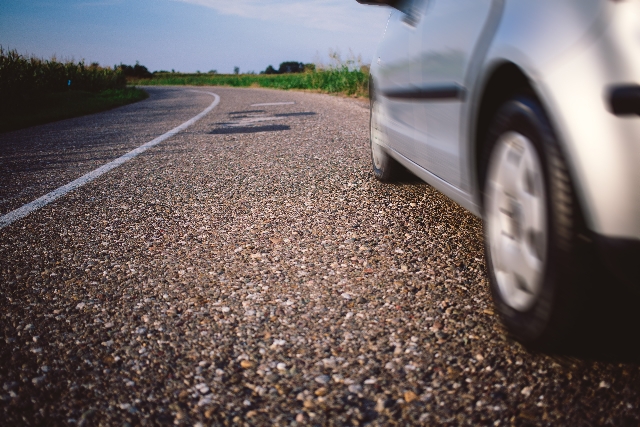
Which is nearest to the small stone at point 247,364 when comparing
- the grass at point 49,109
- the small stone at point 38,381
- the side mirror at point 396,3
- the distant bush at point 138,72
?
the small stone at point 38,381

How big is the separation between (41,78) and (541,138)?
1824 centimetres

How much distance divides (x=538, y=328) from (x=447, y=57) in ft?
3.64

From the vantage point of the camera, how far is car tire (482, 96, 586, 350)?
1426 millimetres

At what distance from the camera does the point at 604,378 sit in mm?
1504

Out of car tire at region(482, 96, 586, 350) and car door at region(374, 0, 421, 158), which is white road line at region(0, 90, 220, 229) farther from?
car tire at region(482, 96, 586, 350)

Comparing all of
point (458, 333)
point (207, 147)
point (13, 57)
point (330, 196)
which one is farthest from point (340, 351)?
point (13, 57)

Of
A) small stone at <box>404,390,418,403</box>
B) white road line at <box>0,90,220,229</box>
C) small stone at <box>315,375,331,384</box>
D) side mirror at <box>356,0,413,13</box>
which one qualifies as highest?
side mirror at <box>356,0,413,13</box>

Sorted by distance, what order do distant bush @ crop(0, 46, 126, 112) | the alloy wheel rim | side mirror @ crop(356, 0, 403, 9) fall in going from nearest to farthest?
1. the alloy wheel rim
2. side mirror @ crop(356, 0, 403, 9)
3. distant bush @ crop(0, 46, 126, 112)

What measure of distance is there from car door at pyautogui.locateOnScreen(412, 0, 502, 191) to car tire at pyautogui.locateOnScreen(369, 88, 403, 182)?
4.07ft

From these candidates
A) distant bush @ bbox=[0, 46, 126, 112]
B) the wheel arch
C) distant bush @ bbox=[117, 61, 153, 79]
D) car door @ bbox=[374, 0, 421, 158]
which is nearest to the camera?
the wheel arch

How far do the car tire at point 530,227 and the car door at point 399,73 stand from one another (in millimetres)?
957

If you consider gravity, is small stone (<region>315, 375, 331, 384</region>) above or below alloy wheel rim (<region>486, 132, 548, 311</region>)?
below

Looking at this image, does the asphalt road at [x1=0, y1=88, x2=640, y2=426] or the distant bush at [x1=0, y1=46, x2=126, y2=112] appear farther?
the distant bush at [x1=0, y1=46, x2=126, y2=112]

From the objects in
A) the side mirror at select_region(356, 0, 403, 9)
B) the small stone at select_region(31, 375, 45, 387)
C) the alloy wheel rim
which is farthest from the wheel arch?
the small stone at select_region(31, 375, 45, 387)
